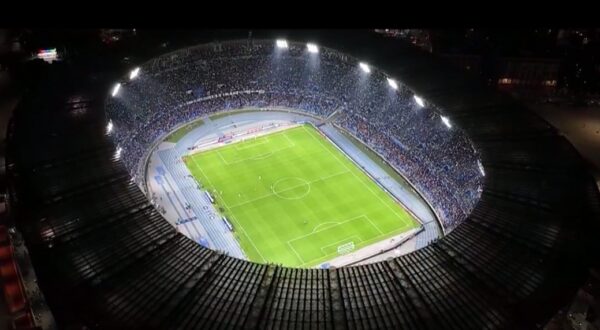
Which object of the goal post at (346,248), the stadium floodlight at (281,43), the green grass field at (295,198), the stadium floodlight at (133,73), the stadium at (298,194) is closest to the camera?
the stadium at (298,194)

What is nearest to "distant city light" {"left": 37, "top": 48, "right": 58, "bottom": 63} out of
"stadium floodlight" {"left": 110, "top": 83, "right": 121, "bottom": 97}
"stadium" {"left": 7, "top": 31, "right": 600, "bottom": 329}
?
"stadium" {"left": 7, "top": 31, "right": 600, "bottom": 329}

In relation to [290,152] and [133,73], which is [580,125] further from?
[133,73]

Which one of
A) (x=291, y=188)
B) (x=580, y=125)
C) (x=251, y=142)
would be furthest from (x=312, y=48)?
(x=580, y=125)

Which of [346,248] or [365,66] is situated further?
[365,66]

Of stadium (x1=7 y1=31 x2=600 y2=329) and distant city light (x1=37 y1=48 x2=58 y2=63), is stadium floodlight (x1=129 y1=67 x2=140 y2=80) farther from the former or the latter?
distant city light (x1=37 y1=48 x2=58 y2=63)

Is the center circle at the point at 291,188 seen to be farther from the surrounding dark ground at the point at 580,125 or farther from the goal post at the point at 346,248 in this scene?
the surrounding dark ground at the point at 580,125

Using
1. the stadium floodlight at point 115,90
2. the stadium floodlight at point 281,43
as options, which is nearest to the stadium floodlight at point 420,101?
the stadium floodlight at point 281,43

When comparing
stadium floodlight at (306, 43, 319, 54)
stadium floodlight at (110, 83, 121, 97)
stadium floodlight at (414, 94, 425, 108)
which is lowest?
stadium floodlight at (414, 94, 425, 108)

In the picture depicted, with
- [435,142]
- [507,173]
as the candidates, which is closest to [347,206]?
[435,142]
